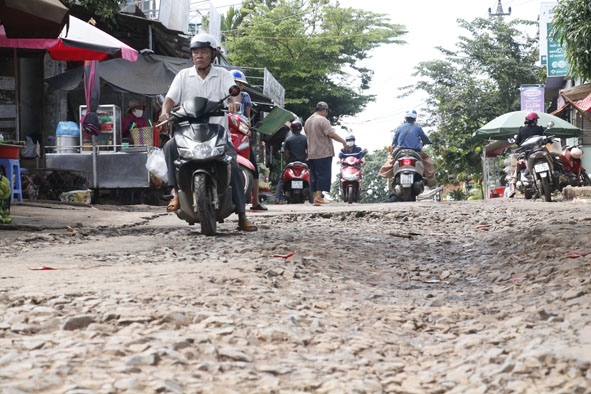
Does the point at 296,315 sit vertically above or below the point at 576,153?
below

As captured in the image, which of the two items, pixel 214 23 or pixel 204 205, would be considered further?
pixel 214 23

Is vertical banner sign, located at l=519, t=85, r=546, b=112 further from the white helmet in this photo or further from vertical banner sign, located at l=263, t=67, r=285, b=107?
the white helmet

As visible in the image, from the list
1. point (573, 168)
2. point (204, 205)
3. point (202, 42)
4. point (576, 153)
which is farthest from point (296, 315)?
point (573, 168)

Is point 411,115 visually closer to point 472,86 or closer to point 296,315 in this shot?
point 296,315

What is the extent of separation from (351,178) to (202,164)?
32.8 ft

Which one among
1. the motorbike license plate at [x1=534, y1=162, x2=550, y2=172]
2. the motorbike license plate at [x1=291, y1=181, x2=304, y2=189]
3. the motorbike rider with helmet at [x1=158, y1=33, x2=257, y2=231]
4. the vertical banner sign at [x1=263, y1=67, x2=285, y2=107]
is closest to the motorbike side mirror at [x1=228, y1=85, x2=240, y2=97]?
the motorbike rider with helmet at [x1=158, y1=33, x2=257, y2=231]

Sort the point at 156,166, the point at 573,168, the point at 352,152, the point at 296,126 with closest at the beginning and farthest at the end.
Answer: the point at 156,166 → the point at 573,168 → the point at 296,126 → the point at 352,152

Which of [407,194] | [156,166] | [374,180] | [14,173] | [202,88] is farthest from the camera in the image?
[374,180]

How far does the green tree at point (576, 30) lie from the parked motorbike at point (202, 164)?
25.8 ft

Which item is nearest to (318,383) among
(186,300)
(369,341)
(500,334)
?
(369,341)

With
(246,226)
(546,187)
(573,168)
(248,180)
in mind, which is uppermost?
(573,168)

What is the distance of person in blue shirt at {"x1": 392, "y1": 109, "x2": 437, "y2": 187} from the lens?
1481cm

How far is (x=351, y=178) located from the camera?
17.2 meters

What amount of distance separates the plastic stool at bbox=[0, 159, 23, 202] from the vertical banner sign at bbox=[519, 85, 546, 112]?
2240 cm
